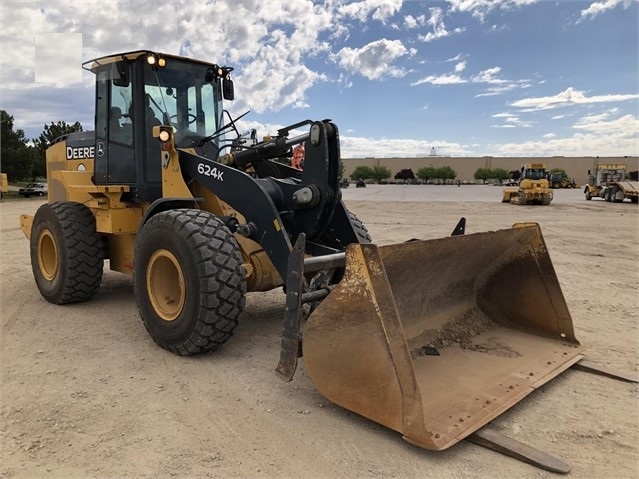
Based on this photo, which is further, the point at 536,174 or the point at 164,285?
the point at 536,174

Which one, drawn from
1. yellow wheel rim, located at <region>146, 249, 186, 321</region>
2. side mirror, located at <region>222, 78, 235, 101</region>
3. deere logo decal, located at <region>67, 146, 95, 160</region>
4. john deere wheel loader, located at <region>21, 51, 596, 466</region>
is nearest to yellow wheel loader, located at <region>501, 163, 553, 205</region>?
side mirror, located at <region>222, 78, 235, 101</region>

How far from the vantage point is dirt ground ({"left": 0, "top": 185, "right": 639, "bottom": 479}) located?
2693 mm

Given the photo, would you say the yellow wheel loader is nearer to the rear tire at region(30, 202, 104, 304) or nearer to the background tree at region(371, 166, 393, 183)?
the rear tire at region(30, 202, 104, 304)

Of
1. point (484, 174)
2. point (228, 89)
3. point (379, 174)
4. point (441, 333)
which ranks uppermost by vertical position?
point (484, 174)

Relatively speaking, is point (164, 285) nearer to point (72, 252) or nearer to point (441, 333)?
point (72, 252)

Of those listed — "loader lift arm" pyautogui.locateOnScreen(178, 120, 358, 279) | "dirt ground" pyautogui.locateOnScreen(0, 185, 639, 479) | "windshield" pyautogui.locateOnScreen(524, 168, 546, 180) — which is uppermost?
"windshield" pyautogui.locateOnScreen(524, 168, 546, 180)

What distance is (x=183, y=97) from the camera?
5465 millimetres

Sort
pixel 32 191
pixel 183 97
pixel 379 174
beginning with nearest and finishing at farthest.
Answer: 1. pixel 183 97
2. pixel 32 191
3. pixel 379 174

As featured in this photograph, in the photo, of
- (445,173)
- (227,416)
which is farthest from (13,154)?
(445,173)

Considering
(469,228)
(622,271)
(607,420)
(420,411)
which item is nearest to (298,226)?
(420,411)

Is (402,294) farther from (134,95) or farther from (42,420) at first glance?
(134,95)

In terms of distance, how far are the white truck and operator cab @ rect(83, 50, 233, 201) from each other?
28.1m

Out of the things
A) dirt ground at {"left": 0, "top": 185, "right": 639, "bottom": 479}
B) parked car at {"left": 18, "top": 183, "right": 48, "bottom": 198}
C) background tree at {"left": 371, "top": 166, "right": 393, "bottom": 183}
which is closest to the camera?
dirt ground at {"left": 0, "top": 185, "right": 639, "bottom": 479}

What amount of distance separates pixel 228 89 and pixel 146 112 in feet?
3.74
